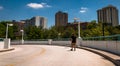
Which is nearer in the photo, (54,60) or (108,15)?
(54,60)

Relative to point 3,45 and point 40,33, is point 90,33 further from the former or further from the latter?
point 3,45

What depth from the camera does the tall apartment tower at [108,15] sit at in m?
152

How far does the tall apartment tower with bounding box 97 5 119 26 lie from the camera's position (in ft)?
500

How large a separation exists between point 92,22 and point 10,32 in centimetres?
3693

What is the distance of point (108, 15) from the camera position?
514 feet

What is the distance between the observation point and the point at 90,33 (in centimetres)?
7694

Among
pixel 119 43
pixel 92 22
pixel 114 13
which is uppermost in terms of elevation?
→ pixel 114 13

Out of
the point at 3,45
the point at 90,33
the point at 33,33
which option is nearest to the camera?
the point at 3,45

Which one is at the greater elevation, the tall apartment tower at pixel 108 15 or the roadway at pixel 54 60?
the tall apartment tower at pixel 108 15

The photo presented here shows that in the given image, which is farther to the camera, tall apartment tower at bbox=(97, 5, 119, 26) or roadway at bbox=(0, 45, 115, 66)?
tall apartment tower at bbox=(97, 5, 119, 26)

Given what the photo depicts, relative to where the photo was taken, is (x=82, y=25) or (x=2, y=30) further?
(x=82, y=25)

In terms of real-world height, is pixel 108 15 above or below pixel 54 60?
above

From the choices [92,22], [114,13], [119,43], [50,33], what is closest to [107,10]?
[114,13]

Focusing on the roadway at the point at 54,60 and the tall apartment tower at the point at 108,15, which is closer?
the roadway at the point at 54,60
